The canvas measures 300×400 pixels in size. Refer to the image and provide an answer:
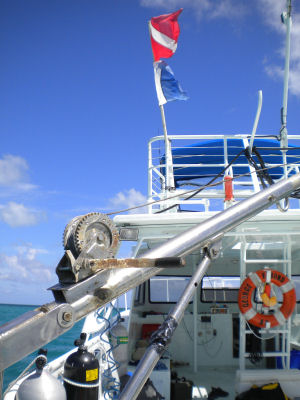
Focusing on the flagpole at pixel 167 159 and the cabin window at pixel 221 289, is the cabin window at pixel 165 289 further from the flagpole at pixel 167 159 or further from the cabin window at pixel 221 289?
the flagpole at pixel 167 159

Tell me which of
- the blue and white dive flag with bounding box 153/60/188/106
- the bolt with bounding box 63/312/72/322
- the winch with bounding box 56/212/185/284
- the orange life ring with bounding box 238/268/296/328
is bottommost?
the orange life ring with bounding box 238/268/296/328

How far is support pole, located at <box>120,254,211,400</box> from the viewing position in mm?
1382

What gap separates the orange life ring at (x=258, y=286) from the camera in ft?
17.7

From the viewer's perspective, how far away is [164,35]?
7.02 m

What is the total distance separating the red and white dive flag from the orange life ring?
4.47 meters

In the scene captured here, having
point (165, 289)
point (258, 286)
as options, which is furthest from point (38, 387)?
point (165, 289)

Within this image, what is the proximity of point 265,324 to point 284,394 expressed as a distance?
929 millimetres

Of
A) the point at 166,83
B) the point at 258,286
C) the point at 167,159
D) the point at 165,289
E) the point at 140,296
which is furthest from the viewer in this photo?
the point at 165,289

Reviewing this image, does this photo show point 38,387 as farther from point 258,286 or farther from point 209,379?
point 209,379

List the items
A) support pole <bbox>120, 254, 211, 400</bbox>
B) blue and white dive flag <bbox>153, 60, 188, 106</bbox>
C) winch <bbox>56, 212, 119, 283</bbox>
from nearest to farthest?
winch <bbox>56, 212, 119, 283</bbox>
support pole <bbox>120, 254, 211, 400</bbox>
blue and white dive flag <bbox>153, 60, 188, 106</bbox>

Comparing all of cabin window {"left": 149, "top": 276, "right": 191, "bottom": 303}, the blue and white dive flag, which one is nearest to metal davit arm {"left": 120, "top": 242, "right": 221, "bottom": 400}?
the blue and white dive flag

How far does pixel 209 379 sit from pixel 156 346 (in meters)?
6.26

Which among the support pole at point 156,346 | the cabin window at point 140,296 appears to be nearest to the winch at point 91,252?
the support pole at point 156,346

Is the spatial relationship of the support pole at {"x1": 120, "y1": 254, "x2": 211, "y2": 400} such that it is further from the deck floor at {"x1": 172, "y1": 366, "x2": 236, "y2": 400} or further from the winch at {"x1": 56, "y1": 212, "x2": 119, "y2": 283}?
the deck floor at {"x1": 172, "y1": 366, "x2": 236, "y2": 400}
